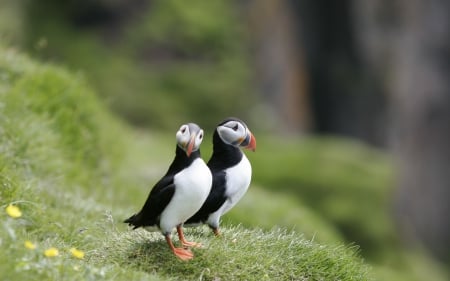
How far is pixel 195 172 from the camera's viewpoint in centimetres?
486

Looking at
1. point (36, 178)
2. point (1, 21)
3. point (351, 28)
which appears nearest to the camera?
point (36, 178)

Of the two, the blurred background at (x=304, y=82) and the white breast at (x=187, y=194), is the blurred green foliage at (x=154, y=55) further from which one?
the white breast at (x=187, y=194)

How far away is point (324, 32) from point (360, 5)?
3099 millimetres

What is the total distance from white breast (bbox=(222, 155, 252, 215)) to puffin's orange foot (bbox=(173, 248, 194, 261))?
47 centimetres

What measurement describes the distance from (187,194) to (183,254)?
0.40m

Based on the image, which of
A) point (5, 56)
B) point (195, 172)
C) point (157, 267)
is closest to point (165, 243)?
point (157, 267)

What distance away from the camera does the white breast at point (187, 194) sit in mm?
4809

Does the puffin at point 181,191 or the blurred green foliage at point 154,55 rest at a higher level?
the blurred green foliage at point 154,55

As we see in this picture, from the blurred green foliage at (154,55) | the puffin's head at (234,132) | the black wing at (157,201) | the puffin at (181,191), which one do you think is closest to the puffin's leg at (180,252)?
the puffin at (181,191)

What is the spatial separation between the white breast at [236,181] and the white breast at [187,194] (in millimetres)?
401

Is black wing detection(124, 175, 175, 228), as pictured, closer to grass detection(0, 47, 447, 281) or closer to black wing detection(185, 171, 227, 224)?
grass detection(0, 47, 447, 281)

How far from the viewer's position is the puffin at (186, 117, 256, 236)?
5.30m

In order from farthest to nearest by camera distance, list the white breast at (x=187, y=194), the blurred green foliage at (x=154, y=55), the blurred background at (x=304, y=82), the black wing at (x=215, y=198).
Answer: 1. the blurred green foliage at (x=154, y=55)
2. the blurred background at (x=304, y=82)
3. the black wing at (x=215, y=198)
4. the white breast at (x=187, y=194)

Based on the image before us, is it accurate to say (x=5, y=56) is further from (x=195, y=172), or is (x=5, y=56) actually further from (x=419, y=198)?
(x=419, y=198)
